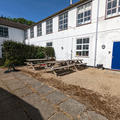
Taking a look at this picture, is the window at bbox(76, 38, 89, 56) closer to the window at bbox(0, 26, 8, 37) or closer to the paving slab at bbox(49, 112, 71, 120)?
the paving slab at bbox(49, 112, 71, 120)

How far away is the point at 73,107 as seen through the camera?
1931 millimetres

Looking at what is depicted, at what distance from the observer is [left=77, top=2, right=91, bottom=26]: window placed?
7.19m

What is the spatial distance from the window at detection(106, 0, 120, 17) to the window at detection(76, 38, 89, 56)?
2.60 metres

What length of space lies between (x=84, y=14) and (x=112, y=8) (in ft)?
7.70

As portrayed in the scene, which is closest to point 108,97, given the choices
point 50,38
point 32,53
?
point 32,53

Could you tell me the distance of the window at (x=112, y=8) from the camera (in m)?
5.71

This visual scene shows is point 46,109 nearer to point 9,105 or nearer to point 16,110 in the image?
point 16,110

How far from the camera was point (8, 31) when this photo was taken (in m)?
13.9

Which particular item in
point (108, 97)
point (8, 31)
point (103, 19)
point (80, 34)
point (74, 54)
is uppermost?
point (8, 31)

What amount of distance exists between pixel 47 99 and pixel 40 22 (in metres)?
12.9

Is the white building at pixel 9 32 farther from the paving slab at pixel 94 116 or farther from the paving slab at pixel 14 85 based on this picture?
the paving slab at pixel 94 116

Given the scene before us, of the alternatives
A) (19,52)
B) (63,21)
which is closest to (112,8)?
(63,21)

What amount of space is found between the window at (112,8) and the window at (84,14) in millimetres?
1562

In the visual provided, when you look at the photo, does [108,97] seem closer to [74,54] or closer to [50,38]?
[74,54]
